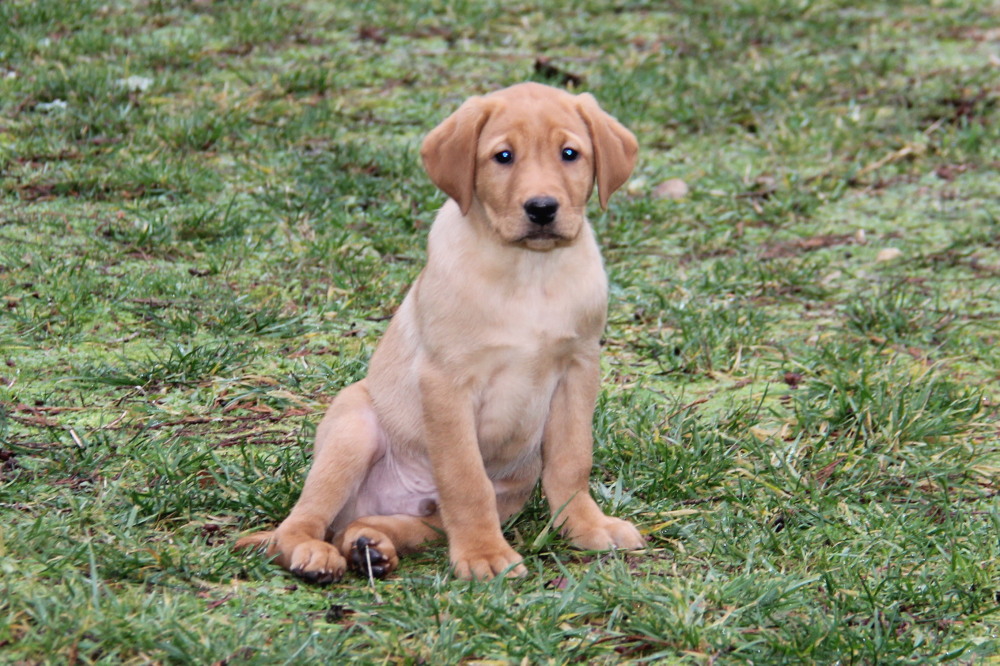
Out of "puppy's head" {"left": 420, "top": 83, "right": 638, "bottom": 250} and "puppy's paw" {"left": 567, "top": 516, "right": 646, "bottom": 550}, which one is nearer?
"puppy's head" {"left": 420, "top": 83, "right": 638, "bottom": 250}

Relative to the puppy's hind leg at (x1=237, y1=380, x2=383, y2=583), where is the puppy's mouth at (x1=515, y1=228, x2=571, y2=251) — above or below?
above

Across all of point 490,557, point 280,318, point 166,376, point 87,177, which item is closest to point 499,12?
point 87,177

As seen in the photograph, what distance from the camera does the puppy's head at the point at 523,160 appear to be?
12.0 feet

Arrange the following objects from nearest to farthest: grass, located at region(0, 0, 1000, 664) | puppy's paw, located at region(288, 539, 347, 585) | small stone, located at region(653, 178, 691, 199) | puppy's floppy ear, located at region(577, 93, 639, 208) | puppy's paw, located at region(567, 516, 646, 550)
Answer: grass, located at region(0, 0, 1000, 664)
puppy's paw, located at region(288, 539, 347, 585)
puppy's paw, located at region(567, 516, 646, 550)
puppy's floppy ear, located at region(577, 93, 639, 208)
small stone, located at region(653, 178, 691, 199)

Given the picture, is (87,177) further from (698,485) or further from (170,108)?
(698,485)

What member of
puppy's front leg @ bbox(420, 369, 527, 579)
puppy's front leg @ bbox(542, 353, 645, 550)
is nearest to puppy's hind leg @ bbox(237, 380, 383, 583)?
puppy's front leg @ bbox(420, 369, 527, 579)

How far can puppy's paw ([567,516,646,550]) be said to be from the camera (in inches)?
149

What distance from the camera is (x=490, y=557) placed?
3.59 meters

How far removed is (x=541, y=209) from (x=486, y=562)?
1.01 metres

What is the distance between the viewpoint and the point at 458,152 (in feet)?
12.5

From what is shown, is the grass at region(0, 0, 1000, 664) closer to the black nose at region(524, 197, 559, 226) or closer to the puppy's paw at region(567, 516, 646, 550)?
the puppy's paw at region(567, 516, 646, 550)

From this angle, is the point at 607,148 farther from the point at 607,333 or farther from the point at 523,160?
the point at 607,333

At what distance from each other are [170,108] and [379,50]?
1844 mm

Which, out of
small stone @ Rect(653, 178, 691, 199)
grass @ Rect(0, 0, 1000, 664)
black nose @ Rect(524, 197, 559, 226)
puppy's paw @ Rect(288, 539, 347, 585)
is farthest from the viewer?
small stone @ Rect(653, 178, 691, 199)
